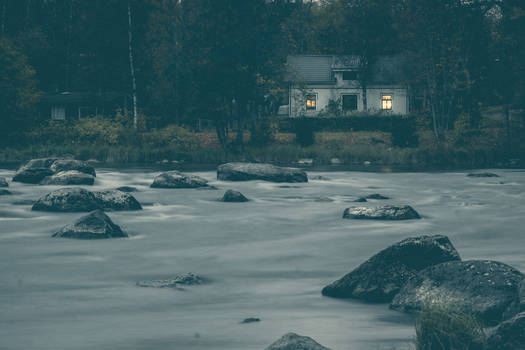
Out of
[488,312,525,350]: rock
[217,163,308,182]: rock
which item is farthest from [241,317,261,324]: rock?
[217,163,308,182]: rock

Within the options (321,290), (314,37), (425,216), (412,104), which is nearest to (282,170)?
(425,216)

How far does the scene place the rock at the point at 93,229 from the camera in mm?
15680

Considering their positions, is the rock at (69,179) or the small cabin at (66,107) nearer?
the rock at (69,179)

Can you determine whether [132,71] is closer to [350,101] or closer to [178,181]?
[178,181]

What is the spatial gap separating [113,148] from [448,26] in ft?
56.6

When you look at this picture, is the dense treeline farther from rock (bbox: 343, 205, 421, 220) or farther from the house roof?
rock (bbox: 343, 205, 421, 220)

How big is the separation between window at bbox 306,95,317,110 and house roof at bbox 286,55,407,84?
3.90 ft

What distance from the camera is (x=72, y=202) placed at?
791 inches

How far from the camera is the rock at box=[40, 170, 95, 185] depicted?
92.4ft

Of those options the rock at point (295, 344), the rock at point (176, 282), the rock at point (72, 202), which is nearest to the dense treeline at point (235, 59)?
the rock at point (72, 202)

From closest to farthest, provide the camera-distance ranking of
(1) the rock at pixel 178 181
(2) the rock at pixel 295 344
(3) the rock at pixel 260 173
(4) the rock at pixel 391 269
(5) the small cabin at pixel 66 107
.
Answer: (2) the rock at pixel 295 344 < (4) the rock at pixel 391 269 < (1) the rock at pixel 178 181 < (3) the rock at pixel 260 173 < (5) the small cabin at pixel 66 107

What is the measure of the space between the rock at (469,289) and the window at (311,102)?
54382 millimetres

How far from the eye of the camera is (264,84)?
1732 inches

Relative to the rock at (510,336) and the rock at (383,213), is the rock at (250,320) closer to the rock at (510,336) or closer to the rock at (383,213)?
→ the rock at (510,336)
